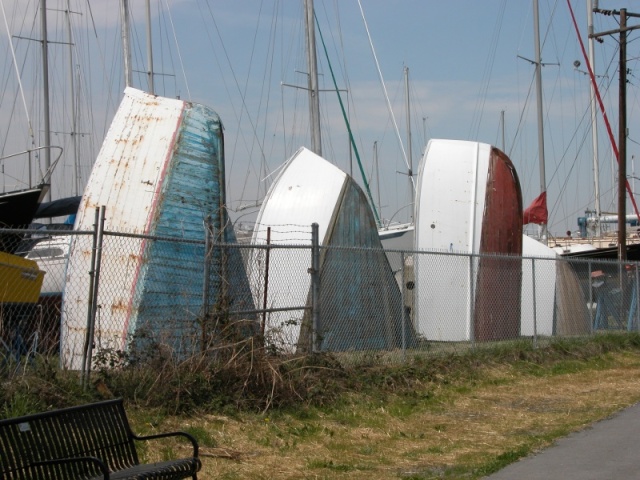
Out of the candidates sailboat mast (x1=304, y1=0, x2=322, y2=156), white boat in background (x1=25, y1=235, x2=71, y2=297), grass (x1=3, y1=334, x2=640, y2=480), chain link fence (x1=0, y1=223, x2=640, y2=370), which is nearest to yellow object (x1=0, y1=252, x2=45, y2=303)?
chain link fence (x1=0, y1=223, x2=640, y2=370)

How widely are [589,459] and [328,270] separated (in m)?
5.80

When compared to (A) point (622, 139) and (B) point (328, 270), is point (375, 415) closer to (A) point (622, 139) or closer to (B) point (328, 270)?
(B) point (328, 270)

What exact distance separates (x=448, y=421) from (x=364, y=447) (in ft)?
5.84

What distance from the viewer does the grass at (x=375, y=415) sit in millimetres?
7746

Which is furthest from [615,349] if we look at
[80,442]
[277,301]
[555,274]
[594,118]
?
[594,118]

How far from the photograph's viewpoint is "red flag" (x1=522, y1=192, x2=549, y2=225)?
27766 mm

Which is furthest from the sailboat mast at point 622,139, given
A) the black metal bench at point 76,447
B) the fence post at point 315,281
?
the black metal bench at point 76,447

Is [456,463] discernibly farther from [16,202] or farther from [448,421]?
[16,202]

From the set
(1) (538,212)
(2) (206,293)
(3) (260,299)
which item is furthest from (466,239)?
→ (1) (538,212)

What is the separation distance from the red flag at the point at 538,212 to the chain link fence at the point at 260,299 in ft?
29.9

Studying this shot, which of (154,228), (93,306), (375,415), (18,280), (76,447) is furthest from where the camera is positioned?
(154,228)

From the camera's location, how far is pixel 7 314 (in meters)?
8.81

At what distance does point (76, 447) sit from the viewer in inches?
225

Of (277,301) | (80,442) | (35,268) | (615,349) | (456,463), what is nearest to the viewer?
(80,442)
